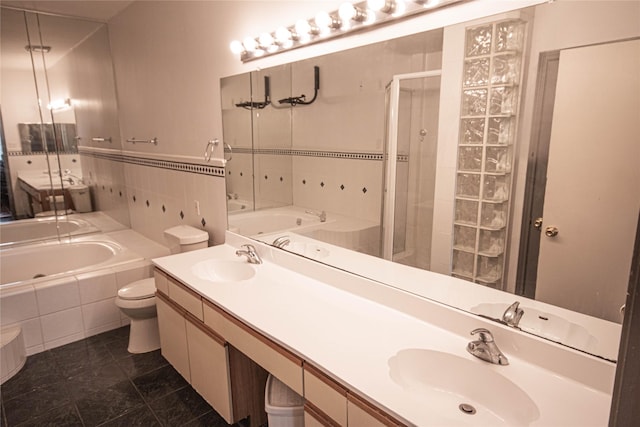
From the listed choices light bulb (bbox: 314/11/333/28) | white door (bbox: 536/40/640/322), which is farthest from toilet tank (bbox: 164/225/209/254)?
white door (bbox: 536/40/640/322)

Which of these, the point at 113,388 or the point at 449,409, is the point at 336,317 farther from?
the point at 113,388

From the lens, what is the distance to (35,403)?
2033 millimetres

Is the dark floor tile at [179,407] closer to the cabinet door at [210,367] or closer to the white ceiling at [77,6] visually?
the cabinet door at [210,367]

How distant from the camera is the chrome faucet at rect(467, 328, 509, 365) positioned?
3.61ft

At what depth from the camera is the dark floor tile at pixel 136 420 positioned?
6.15ft

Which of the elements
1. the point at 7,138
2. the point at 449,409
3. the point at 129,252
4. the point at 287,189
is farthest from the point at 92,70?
the point at 449,409

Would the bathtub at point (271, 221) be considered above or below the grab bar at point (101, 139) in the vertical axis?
below

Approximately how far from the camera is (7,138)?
3.55 metres

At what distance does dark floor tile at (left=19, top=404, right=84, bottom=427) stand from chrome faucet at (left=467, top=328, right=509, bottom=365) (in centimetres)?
194

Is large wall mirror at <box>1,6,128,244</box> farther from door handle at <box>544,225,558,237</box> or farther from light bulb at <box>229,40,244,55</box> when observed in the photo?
door handle at <box>544,225,558,237</box>

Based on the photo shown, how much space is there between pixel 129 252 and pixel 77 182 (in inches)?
59.1

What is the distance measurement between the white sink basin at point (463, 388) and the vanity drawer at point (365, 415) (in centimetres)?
12

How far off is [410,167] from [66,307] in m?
2.56

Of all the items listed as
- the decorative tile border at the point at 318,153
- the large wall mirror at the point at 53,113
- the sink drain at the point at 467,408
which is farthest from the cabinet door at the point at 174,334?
the large wall mirror at the point at 53,113
